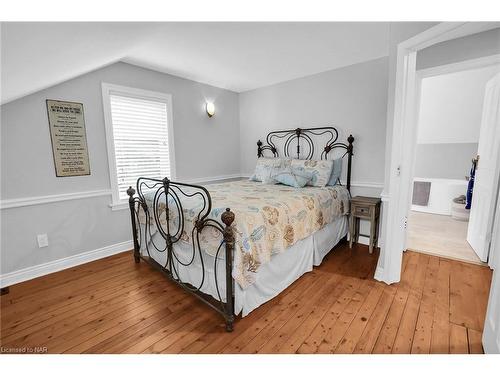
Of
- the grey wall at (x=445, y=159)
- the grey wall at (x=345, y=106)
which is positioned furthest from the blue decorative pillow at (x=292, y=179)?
the grey wall at (x=445, y=159)

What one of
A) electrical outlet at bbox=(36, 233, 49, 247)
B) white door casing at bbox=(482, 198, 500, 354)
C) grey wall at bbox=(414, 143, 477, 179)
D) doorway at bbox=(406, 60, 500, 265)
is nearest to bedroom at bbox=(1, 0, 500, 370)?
electrical outlet at bbox=(36, 233, 49, 247)

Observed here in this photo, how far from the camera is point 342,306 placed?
1.85 meters

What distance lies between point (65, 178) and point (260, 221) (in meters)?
2.25

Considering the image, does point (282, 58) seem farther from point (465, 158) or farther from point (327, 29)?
point (465, 158)

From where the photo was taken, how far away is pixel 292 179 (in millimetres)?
2924

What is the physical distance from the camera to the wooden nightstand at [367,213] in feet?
8.75

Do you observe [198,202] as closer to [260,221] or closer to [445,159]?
[260,221]

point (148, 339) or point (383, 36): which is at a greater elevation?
point (383, 36)

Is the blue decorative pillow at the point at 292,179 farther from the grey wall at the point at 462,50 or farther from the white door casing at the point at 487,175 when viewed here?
the white door casing at the point at 487,175

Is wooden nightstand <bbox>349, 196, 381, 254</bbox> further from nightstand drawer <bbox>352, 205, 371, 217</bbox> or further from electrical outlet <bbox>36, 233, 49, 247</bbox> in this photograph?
electrical outlet <bbox>36, 233, 49, 247</bbox>

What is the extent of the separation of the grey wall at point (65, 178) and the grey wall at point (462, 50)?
297 cm

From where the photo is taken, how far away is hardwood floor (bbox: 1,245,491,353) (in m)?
1.47

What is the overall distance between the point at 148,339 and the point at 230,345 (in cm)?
56
